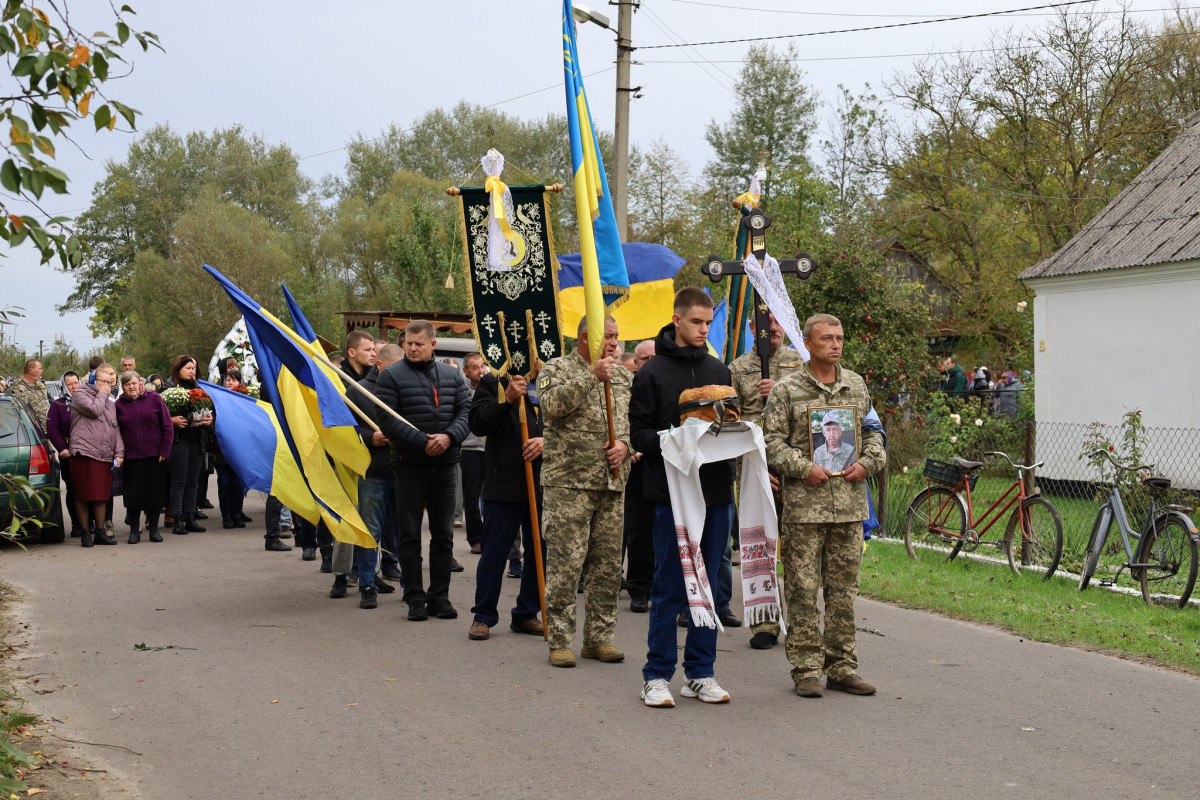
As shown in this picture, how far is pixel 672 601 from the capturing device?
6.30 m

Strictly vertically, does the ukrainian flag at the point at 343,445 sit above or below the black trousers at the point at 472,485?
above

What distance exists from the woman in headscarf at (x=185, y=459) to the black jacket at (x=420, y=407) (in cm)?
617

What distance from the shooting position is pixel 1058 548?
34.8 ft

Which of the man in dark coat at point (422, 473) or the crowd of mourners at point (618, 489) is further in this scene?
the man in dark coat at point (422, 473)

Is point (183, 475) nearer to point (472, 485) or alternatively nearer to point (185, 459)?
point (185, 459)

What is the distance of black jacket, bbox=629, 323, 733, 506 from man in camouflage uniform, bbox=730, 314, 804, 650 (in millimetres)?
1505

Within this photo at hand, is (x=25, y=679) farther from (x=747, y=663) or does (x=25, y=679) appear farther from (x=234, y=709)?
(x=747, y=663)

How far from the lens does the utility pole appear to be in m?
18.4

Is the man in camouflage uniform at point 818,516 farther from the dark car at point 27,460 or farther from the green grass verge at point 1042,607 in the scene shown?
the dark car at point 27,460

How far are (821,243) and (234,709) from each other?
45.8 ft

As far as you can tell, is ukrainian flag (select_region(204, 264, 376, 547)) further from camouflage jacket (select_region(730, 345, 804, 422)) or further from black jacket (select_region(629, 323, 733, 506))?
black jacket (select_region(629, 323, 733, 506))

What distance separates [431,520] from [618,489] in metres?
2.06

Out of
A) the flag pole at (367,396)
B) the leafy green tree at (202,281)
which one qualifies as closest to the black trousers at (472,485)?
the flag pole at (367,396)

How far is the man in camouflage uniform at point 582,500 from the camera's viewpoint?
7.21m
